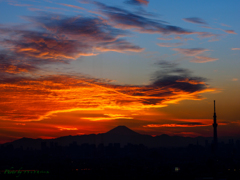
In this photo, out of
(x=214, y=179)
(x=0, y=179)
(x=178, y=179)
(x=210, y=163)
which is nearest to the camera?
(x=214, y=179)

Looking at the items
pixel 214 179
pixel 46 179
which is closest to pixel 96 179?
pixel 46 179

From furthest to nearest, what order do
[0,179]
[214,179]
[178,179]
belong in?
[0,179]
[178,179]
[214,179]

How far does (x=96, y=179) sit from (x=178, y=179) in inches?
909

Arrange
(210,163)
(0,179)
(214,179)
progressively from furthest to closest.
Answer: (210,163)
(0,179)
(214,179)

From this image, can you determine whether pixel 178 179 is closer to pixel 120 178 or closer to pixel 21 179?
pixel 120 178

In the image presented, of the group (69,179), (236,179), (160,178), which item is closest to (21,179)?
(69,179)

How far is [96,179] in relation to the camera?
3595 inches

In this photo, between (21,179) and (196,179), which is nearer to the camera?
(196,179)

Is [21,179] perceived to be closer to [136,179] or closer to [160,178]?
[136,179]

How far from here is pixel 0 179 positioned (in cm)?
9406

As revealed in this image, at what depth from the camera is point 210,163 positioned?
451ft

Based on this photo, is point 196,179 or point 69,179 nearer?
point 196,179

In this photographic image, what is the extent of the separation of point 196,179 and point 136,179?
16.1 m

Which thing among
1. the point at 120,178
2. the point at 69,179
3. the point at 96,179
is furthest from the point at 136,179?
the point at 69,179
